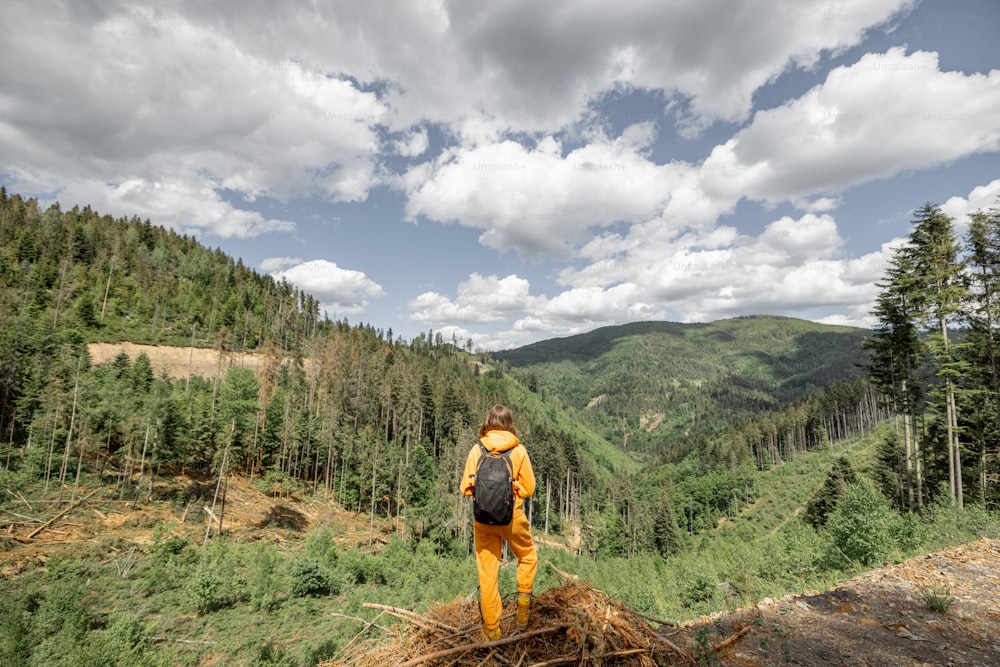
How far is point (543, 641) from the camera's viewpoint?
3467 mm

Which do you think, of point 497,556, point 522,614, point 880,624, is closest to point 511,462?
point 497,556

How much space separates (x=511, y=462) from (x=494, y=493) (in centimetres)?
48

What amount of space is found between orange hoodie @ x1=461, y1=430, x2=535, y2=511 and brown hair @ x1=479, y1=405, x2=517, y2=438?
5 centimetres

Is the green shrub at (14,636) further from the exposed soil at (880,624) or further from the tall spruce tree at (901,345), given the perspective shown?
the tall spruce tree at (901,345)

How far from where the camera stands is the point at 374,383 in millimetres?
62531

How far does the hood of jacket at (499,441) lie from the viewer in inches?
175

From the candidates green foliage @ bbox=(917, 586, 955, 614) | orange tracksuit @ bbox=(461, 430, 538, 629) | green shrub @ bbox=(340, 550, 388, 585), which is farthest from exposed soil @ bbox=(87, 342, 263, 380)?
green foliage @ bbox=(917, 586, 955, 614)

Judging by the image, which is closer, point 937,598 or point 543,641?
point 543,641

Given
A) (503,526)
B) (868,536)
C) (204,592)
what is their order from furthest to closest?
(204,592), (868,536), (503,526)

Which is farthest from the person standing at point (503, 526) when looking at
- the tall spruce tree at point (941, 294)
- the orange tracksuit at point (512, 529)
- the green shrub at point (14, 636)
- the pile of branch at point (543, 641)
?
the tall spruce tree at point (941, 294)

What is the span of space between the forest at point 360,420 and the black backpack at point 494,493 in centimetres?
624

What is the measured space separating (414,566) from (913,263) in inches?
1441

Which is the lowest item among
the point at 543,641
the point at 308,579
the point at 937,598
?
the point at 308,579

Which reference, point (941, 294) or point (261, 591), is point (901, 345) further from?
point (261, 591)
